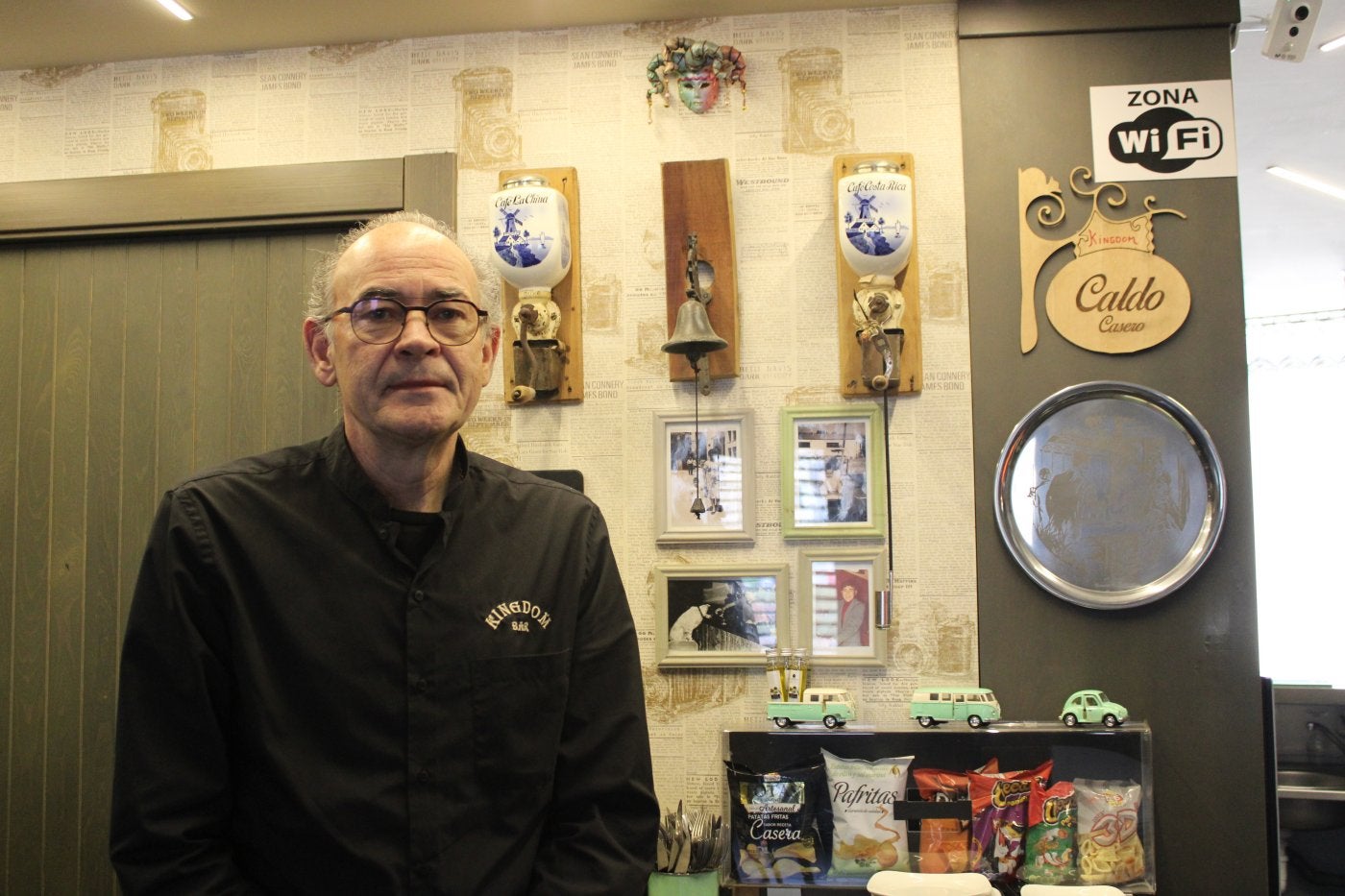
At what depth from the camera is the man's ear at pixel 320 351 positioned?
Result: 1581 mm

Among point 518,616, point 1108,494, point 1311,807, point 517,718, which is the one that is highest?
point 1108,494

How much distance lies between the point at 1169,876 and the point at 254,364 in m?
2.31

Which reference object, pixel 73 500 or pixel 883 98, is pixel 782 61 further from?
pixel 73 500

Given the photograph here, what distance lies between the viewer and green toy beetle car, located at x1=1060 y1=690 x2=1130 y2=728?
6.88 ft

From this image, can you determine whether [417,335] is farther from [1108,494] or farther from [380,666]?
[1108,494]

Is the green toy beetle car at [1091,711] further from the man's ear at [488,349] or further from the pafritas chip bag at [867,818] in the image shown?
the man's ear at [488,349]

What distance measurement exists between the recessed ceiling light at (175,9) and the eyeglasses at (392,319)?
1230mm

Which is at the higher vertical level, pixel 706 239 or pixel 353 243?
pixel 706 239

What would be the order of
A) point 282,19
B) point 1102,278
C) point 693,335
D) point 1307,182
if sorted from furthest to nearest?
1. point 1307,182
2. point 282,19
3. point 1102,278
4. point 693,335

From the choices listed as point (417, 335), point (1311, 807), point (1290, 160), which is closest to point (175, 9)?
point (417, 335)

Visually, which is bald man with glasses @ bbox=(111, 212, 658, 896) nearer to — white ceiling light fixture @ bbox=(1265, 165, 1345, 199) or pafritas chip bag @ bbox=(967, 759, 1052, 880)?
pafritas chip bag @ bbox=(967, 759, 1052, 880)

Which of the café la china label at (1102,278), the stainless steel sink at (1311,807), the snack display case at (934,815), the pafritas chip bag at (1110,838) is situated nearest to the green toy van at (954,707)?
the snack display case at (934,815)

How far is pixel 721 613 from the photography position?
7.67 feet

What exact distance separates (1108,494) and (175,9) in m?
2.27
